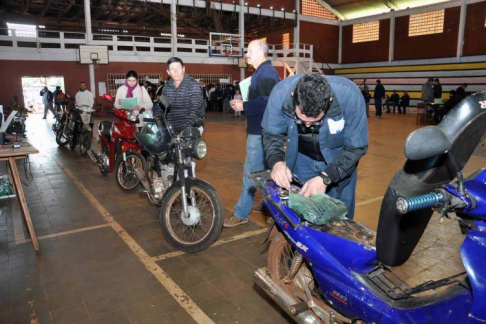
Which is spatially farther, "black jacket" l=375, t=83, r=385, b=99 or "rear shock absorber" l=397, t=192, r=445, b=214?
"black jacket" l=375, t=83, r=385, b=99

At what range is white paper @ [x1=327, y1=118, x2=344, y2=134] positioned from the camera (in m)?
2.44

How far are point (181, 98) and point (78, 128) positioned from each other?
5903 millimetres

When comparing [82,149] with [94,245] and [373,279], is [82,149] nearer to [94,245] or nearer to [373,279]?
[94,245]

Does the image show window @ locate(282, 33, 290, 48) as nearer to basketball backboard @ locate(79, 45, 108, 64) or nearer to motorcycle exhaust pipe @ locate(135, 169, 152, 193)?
basketball backboard @ locate(79, 45, 108, 64)

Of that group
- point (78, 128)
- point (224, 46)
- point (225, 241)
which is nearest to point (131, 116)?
point (225, 241)

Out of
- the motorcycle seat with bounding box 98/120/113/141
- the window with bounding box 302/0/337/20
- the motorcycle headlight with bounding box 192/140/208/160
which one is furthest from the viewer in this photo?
the window with bounding box 302/0/337/20

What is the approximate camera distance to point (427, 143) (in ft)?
4.20

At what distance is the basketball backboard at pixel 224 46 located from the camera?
24078mm

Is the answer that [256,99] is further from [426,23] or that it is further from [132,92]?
[426,23]

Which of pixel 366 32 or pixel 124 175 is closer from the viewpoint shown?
pixel 124 175

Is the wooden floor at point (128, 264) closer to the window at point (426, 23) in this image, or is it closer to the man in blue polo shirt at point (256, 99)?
the man in blue polo shirt at point (256, 99)

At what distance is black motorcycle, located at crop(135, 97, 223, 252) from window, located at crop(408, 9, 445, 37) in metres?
23.5

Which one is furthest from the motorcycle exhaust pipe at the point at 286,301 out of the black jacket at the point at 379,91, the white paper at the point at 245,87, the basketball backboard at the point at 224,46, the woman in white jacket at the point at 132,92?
the basketball backboard at the point at 224,46

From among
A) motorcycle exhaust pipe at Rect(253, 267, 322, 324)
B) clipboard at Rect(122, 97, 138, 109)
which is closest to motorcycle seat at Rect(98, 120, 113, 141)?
clipboard at Rect(122, 97, 138, 109)
